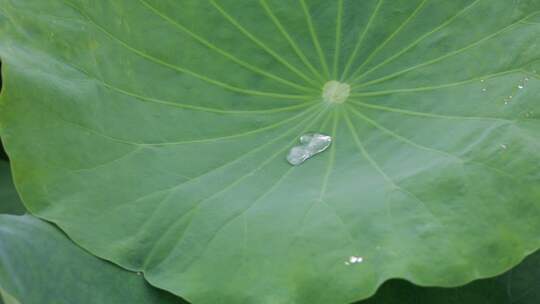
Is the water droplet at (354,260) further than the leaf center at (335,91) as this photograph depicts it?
No

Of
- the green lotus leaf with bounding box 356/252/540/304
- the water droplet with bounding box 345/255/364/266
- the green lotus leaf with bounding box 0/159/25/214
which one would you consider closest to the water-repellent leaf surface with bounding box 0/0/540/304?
the water droplet with bounding box 345/255/364/266

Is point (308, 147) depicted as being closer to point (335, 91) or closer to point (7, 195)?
point (335, 91)

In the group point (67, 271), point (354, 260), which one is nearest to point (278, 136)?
point (354, 260)

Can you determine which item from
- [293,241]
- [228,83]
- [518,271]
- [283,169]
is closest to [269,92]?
[228,83]

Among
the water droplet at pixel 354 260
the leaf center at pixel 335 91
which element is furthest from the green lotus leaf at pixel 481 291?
the leaf center at pixel 335 91

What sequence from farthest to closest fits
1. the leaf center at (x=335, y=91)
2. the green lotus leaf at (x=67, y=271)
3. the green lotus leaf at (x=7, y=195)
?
the green lotus leaf at (x=7, y=195), the leaf center at (x=335, y=91), the green lotus leaf at (x=67, y=271)

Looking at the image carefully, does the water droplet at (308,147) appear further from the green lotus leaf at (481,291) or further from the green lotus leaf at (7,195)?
the green lotus leaf at (7,195)
